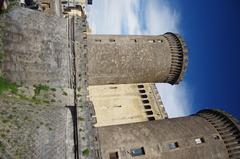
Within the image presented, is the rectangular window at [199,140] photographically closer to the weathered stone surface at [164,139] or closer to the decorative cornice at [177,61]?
the weathered stone surface at [164,139]

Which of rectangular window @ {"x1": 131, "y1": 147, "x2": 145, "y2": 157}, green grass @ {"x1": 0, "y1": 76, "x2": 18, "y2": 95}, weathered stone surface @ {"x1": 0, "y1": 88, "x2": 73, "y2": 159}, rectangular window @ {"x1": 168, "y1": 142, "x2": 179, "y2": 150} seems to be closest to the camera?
weathered stone surface @ {"x1": 0, "y1": 88, "x2": 73, "y2": 159}

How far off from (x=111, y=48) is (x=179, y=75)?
4090 mm

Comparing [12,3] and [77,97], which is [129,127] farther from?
[12,3]

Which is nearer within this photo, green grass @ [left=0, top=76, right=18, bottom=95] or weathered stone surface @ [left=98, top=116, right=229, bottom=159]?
green grass @ [left=0, top=76, right=18, bottom=95]

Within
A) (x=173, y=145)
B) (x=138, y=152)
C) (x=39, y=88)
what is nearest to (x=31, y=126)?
(x=39, y=88)

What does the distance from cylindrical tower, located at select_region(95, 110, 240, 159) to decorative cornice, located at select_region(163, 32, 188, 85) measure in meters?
2.87

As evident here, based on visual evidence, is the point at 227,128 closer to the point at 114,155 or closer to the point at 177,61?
Answer: the point at 177,61

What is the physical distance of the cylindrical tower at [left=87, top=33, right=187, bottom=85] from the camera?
1864 cm

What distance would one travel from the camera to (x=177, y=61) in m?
20.0

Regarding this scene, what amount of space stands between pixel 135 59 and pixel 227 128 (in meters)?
5.78

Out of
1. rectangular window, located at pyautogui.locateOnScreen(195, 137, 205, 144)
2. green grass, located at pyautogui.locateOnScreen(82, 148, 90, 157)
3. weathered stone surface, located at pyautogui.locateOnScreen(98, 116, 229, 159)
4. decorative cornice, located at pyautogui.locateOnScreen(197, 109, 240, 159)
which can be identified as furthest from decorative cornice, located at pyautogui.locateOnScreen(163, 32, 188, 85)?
green grass, located at pyautogui.locateOnScreen(82, 148, 90, 157)

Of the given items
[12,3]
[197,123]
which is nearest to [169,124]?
[197,123]

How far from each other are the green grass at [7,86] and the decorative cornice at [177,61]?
8.85m

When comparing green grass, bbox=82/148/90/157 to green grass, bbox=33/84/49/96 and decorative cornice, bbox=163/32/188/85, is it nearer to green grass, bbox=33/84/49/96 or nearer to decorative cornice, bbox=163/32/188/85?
green grass, bbox=33/84/49/96
